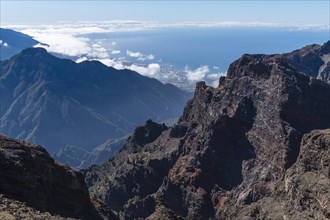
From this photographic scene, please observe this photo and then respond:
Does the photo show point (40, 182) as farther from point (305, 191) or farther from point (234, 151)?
point (234, 151)

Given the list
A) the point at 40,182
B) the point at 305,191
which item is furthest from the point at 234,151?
the point at 40,182

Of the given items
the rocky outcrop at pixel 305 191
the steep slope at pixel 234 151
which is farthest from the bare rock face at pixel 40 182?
the steep slope at pixel 234 151

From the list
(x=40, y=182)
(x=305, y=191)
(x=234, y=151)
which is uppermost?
(x=40, y=182)

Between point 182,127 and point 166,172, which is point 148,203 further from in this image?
point 182,127

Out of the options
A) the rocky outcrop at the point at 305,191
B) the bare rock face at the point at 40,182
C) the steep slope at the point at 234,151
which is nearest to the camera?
the bare rock face at the point at 40,182

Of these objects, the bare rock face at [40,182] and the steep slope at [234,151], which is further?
the steep slope at [234,151]

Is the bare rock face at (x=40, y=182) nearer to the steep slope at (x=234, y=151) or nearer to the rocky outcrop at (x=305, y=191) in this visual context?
the rocky outcrop at (x=305, y=191)
